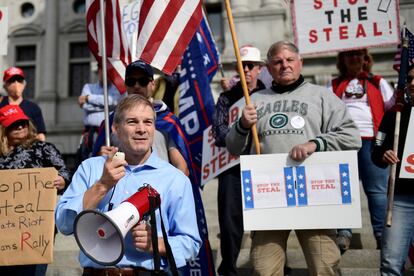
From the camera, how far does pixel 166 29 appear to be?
164 inches

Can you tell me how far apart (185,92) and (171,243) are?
312 centimetres

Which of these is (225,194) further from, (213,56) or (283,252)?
(213,56)

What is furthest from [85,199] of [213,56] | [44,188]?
[213,56]

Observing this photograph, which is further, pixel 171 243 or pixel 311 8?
pixel 311 8

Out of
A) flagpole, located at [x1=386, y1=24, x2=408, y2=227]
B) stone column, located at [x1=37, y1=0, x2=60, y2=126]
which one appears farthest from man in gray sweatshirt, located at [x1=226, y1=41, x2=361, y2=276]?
stone column, located at [x1=37, y1=0, x2=60, y2=126]

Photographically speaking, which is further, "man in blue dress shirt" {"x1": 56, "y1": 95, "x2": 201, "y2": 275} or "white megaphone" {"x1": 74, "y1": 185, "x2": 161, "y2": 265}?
"man in blue dress shirt" {"x1": 56, "y1": 95, "x2": 201, "y2": 275}

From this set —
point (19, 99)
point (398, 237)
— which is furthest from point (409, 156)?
point (19, 99)

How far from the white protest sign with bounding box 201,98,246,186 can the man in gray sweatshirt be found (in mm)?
672

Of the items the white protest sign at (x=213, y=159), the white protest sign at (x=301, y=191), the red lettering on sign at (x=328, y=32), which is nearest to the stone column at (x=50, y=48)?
the white protest sign at (x=213, y=159)

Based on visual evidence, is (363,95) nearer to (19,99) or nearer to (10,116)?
(10,116)

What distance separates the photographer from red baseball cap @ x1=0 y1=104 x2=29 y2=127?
3.82 meters

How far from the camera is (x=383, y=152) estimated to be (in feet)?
12.0

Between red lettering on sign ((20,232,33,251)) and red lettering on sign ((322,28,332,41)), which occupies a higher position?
red lettering on sign ((322,28,332,41))

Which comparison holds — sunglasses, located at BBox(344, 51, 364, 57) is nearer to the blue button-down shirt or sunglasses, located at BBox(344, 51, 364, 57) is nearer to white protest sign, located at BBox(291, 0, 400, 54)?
white protest sign, located at BBox(291, 0, 400, 54)
